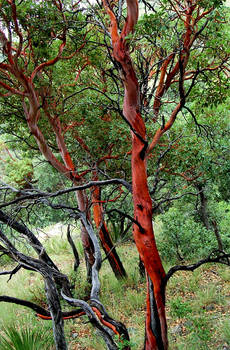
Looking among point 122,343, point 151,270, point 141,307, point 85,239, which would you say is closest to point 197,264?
point 151,270

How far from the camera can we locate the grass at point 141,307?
486 centimetres

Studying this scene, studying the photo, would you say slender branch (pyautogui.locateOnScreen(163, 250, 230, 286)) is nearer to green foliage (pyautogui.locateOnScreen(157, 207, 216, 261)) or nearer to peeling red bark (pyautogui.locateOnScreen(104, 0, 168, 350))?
peeling red bark (pyautogui.locateOnScreen(104, 0, 168, 350))

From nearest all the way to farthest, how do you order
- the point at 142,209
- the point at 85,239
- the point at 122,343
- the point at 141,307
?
the point at 122,343
the point at 142,209
the point at 141,307
the point at 85,239

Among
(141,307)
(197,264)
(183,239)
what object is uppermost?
(183,239)

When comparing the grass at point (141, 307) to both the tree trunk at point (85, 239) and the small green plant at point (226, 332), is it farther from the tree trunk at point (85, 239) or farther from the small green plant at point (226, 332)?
the tree trunk at point (85, 239)

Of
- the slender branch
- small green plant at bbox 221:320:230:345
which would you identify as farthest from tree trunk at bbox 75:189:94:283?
the slender branch

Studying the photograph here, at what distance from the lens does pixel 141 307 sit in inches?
265

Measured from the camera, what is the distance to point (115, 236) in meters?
11.6

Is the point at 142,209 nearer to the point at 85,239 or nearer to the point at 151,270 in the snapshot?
the point at 151,270

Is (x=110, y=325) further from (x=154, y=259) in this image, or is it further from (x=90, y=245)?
(x=90, y=245)

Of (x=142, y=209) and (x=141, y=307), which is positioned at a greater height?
(x=142, y=209)

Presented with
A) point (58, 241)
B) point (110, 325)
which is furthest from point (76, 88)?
point (58, 241)

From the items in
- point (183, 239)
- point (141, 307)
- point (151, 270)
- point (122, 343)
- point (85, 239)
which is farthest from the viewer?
point (183, 239)

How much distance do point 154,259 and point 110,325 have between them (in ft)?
3.23
